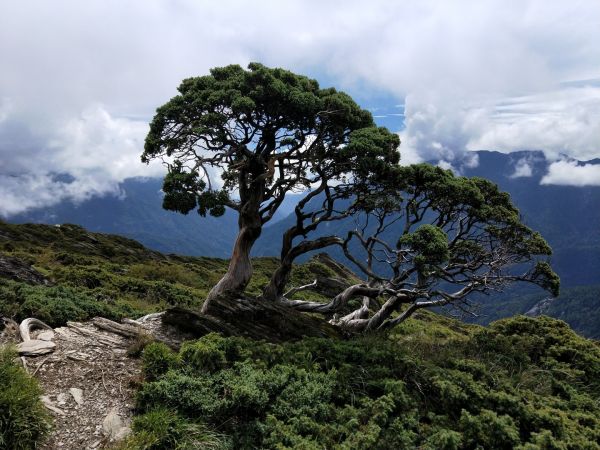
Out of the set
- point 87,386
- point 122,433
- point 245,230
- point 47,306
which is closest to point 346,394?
point 122,433

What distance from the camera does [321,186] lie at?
63.8ft

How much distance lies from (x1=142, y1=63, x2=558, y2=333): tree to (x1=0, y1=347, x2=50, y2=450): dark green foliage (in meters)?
7.79

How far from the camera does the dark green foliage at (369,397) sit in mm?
9570

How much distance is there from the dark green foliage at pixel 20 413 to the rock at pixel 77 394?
3.58ft

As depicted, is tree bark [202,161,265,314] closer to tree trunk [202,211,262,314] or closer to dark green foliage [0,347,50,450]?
tree trunk [202,211,262,314]

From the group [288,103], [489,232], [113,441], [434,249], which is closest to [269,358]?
[113,441]

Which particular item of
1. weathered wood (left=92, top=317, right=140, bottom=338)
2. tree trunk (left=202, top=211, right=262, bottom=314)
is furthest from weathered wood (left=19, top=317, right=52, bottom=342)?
tree trunk (left=202, top=211, right=262, bottom=314)

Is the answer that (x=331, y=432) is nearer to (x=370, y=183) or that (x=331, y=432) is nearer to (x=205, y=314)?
(x=205, y=314)

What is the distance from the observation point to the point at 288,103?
57.2 feet

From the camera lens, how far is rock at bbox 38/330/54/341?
41.2 ft

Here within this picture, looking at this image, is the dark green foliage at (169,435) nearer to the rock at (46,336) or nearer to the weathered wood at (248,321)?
the rock at (46,336)

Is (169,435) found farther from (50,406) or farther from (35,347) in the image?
(35,347)

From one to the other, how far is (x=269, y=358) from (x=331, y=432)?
321 cm

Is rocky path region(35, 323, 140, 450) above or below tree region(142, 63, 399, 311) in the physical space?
below
